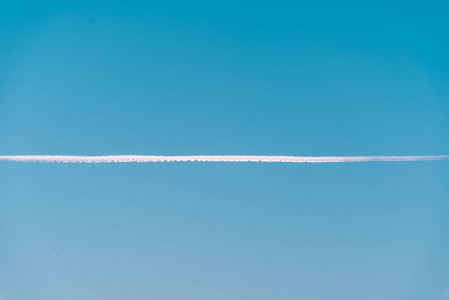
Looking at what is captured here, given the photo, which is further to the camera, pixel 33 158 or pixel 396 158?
pixel 396 158

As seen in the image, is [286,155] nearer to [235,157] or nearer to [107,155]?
[235,157]

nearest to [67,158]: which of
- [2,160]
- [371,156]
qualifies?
[2,160]

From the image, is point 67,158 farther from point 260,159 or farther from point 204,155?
point 260,159

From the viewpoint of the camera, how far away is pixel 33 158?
1.93 metres

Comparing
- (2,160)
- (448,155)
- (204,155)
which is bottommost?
(2,160)

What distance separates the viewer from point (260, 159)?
2.01 m

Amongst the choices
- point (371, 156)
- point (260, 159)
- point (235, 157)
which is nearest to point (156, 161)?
point (235, 157)

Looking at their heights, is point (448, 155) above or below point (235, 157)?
above

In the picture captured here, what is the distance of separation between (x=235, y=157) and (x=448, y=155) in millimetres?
1410

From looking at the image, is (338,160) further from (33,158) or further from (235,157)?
(33,158)

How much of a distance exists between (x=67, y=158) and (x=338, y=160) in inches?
67.9

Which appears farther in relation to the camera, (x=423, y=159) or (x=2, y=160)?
(x=423, y=159)

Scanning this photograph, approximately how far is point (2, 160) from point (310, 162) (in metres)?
1.92

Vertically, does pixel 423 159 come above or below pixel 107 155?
above
